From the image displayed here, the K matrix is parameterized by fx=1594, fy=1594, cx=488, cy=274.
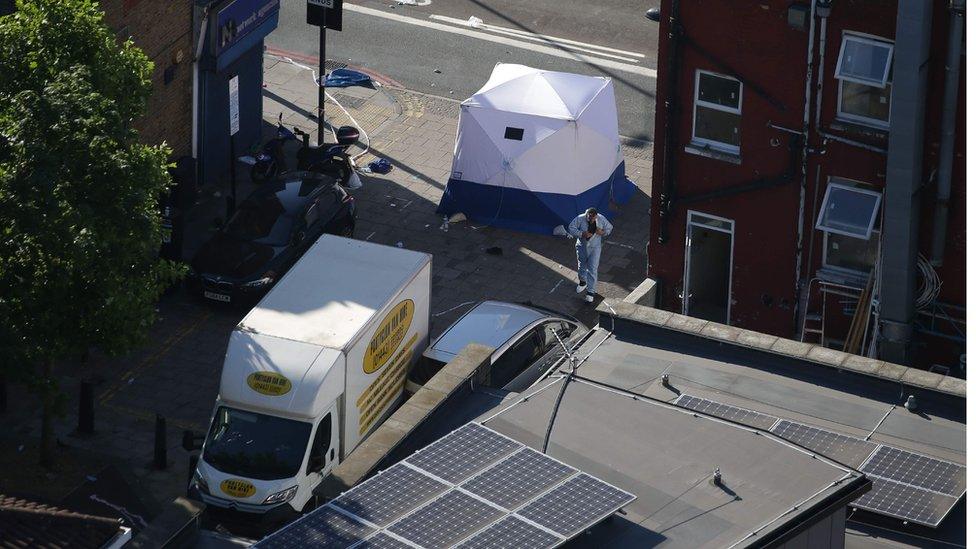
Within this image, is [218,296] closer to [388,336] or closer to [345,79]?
[388,336]

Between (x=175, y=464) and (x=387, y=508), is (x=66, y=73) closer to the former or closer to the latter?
(x=175, y=464)

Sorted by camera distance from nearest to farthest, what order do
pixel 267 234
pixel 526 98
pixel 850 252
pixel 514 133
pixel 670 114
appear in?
pixel 850 252 → pixel 670 114 → pixel 267 234 → pixel 514 133 → pixel 526 98

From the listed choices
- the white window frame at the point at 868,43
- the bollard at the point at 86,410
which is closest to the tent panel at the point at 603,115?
the white window frame at the point at 868,43

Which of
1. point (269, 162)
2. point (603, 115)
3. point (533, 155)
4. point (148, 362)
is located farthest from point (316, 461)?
point (603, 115)

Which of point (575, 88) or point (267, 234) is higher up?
point (575, 88)

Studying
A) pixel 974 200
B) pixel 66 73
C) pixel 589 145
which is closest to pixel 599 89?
pixel 589 145
